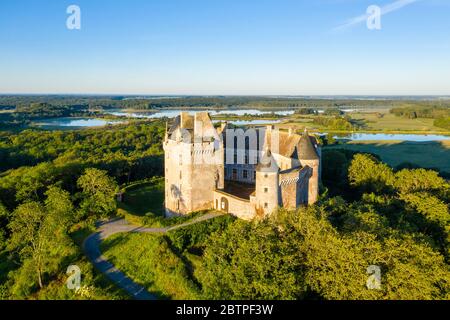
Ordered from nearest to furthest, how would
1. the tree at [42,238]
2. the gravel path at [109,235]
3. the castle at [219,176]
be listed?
the gravel path at [109,235], the tree at [42,238], the castle at [219,176]

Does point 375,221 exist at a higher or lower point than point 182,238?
higher

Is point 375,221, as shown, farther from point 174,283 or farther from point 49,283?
point 49,283

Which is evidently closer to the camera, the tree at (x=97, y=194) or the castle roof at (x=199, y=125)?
the castle roof at (x=199, y=125)

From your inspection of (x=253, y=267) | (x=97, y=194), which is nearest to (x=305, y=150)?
(x=253, y=267)
